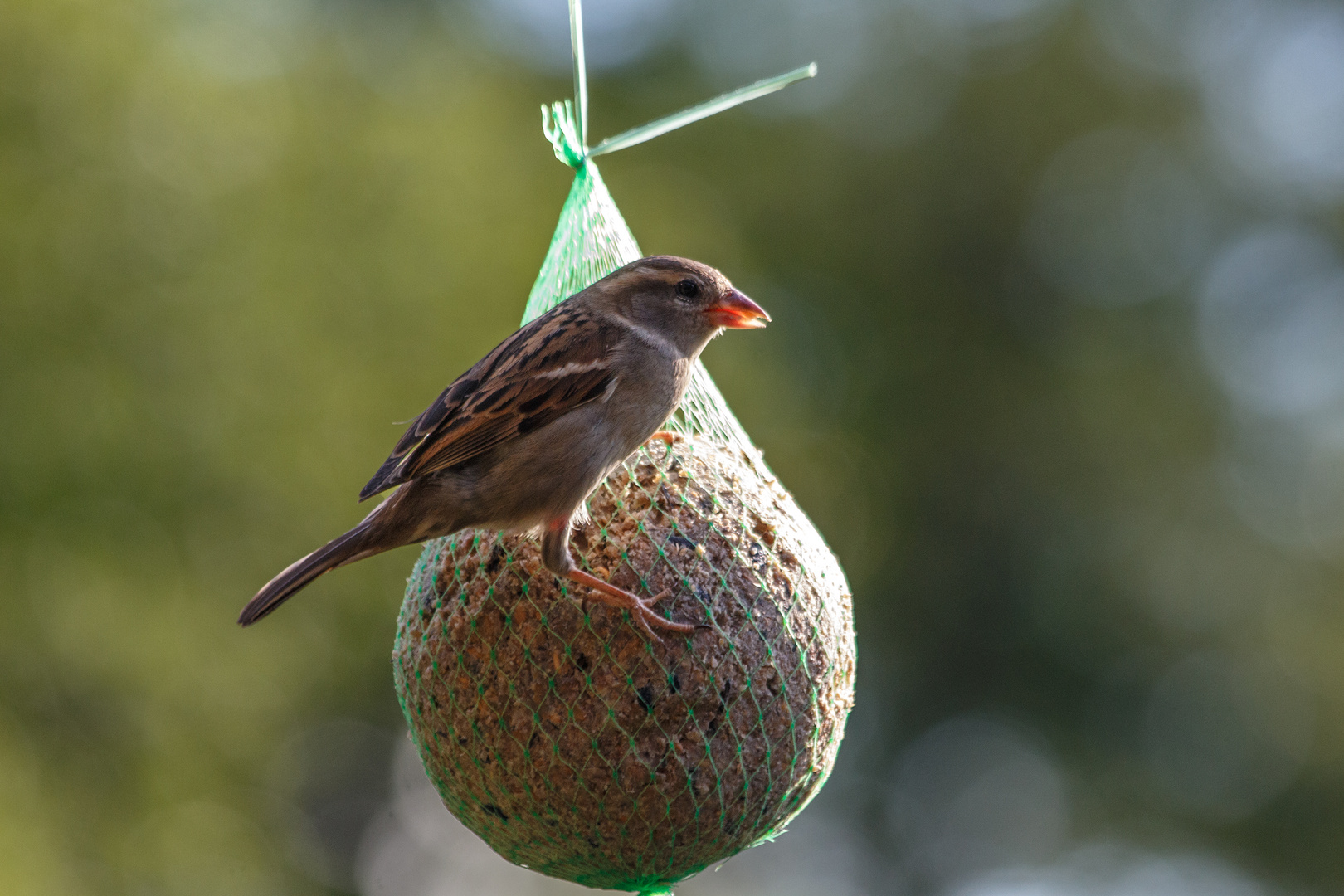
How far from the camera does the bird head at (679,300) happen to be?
3.43m

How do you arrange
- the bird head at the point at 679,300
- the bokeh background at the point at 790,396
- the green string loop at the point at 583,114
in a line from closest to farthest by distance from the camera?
the green string loop at the point at 583,114 < the bird head at the point at 679,300 < the bokeh background at the point at 790,396

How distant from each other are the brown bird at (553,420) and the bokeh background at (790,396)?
20.1 ft

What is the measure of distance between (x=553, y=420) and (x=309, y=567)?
71cm

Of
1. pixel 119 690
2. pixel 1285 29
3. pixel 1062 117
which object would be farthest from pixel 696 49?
pixel 119 690

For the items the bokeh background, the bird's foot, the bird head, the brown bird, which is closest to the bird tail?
the brown bird

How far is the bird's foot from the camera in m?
2.87

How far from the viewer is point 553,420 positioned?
3227mm

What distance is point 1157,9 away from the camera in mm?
15797

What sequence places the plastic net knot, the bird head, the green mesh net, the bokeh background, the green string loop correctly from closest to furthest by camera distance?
the green mesh net
the green string loop
the plastic net knot
the bird head
the bokeh background

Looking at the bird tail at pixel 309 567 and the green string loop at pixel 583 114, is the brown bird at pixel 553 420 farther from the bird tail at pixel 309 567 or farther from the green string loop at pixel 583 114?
the green string loop at pixel 583 114

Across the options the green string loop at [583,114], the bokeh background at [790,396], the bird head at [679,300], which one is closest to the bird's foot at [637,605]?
the bird head at [679,300]

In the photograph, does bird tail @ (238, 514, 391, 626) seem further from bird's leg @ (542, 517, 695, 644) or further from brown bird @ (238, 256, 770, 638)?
bird's leg @ (542, 517, 695, 644)

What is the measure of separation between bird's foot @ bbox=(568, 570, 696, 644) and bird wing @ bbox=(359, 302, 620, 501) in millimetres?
499

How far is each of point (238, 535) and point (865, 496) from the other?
6643 mm
